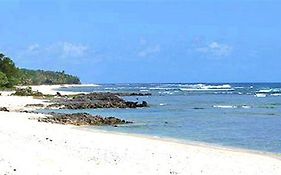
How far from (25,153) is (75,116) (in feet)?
81.3

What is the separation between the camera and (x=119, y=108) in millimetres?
63500

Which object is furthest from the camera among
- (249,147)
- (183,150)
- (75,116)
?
(75,116)

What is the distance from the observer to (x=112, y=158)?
62.0 ft

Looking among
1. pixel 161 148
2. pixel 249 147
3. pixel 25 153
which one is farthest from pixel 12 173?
pixel 249 147

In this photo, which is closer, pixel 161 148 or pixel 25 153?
pixel 25 153

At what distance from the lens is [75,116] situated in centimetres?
4256

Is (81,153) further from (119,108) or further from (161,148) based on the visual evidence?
(119,108)

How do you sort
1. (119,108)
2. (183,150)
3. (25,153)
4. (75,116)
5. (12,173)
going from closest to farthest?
(12,173) → (25,153) → (183,150) → (75,116) → (119,108)

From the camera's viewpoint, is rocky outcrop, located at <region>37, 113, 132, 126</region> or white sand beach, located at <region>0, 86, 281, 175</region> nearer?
white sand beach, located at <region>0, 86, 281, 175</region>

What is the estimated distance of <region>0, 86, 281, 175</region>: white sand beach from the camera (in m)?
16.4

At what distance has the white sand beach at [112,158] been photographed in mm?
16391

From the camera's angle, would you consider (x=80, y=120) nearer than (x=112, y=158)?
No

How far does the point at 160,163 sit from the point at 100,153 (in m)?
2.41

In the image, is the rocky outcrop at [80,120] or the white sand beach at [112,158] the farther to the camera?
the rocky outcrop at [80,120]
